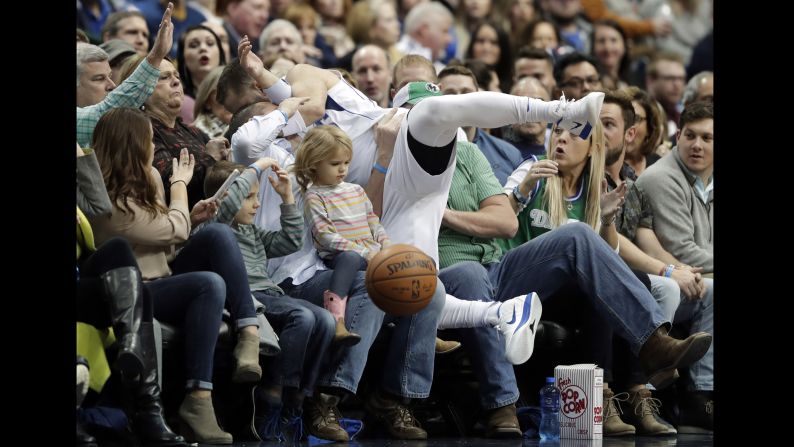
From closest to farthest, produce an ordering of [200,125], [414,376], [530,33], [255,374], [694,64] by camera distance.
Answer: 1. [255,374]
2. [414,376]
3. [200,125]
4. [530,33]
5. [694,64]

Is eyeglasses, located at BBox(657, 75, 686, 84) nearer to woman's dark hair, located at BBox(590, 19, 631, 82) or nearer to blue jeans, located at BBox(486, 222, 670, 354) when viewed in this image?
woman's dark hair, located at BBox(590, 19, 631, 82)

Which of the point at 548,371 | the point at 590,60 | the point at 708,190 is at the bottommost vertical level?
the point at 548,371

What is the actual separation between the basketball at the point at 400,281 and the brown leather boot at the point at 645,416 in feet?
4.73

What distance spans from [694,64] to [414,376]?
7.38 metres

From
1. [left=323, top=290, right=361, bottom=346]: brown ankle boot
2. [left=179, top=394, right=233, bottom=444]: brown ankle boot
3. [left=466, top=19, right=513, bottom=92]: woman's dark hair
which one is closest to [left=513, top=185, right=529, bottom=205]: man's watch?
[left=323, top=290, right=361, bottom=346]: brown ankle boot

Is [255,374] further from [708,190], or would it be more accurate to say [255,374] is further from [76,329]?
[708,190]

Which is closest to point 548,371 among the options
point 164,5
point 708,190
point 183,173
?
point 708,190

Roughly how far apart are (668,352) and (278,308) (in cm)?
173

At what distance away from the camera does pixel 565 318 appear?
20.5 feet

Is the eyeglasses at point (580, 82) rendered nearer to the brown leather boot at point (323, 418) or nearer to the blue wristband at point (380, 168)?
the blue wristband at point (380, 168)

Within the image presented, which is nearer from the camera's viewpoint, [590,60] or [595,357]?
[595,357]

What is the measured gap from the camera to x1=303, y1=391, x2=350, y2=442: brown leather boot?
5410mm

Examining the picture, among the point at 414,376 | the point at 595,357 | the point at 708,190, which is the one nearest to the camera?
the point at 414,376

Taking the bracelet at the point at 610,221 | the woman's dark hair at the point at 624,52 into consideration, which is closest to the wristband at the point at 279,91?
the bracelet at the point at 610,221
